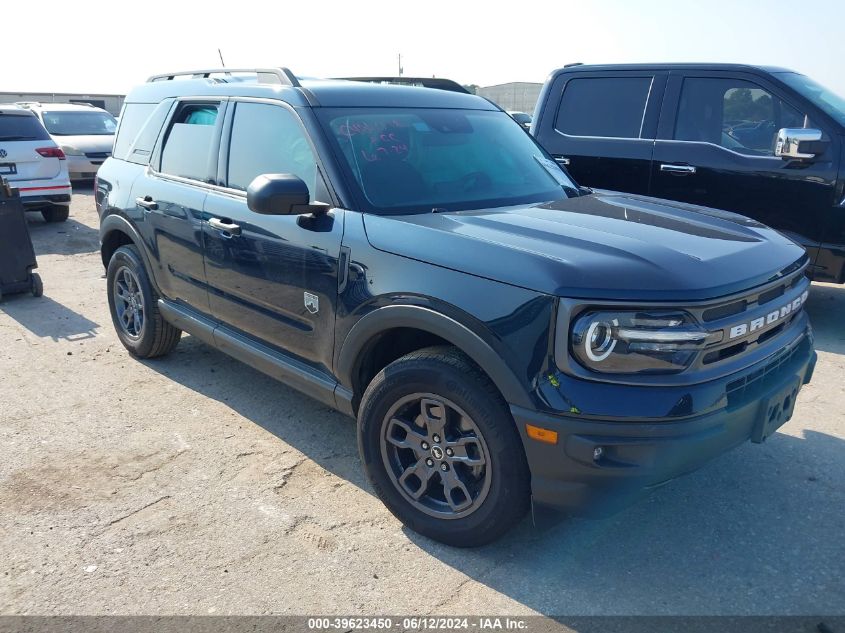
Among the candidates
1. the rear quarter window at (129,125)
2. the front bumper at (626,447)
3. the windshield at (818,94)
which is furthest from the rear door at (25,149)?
the front bumper at (626,447)

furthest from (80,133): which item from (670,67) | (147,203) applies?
(670,67)

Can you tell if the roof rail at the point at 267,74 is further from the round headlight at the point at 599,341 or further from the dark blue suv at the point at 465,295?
the round headlight at the point at 599,341

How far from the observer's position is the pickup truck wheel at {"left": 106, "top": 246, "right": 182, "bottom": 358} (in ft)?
15.8

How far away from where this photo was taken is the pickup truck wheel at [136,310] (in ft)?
15.8

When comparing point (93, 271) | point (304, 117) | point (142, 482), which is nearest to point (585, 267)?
point (304, 117)

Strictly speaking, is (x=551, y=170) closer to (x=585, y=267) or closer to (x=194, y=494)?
(x=585, y=267)

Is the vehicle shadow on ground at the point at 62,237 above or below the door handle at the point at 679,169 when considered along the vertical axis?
below

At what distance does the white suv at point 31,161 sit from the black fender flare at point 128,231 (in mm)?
5555

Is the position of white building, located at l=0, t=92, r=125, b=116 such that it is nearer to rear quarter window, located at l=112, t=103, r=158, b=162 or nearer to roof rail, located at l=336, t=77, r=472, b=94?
rear quarter window, located at l=112, t=103, r=158, b=162

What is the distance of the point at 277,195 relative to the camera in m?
3.05

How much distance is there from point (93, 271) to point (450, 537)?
649 centimetres

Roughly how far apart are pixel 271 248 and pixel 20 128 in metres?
8.29

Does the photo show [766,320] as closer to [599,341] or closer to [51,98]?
[599,341]

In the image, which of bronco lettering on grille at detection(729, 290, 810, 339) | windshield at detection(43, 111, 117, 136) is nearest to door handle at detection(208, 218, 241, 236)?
bronco lettering on grille at detection(729, 290, 810, 339)
